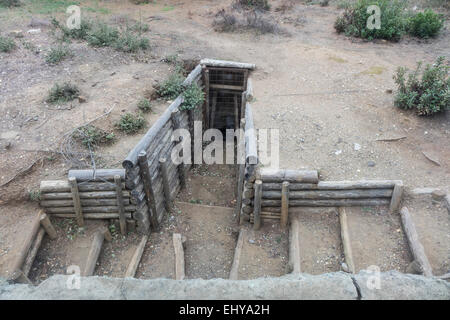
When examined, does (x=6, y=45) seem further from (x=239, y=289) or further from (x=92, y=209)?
(x=239, y=289)

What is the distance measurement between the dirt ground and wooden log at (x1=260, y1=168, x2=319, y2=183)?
1.29ft

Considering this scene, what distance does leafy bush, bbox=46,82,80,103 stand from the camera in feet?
29.2

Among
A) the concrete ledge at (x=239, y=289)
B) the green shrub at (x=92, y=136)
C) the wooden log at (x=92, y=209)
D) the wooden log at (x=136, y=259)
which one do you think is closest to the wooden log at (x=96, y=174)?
the wooden log at (x=92, y=209)

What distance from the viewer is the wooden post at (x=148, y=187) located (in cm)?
652

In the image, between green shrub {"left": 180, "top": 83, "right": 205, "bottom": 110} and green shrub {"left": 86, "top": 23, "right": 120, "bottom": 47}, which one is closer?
green shrub {"left": 180, "top": 83, "right": 205, "bottom": 110}

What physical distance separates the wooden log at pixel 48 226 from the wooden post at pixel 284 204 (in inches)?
170

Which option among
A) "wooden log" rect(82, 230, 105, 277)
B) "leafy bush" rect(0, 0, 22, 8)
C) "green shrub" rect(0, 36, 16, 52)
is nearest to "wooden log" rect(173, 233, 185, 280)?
"wooden log" rect(82, 230, 105, 277)

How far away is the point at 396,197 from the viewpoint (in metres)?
6.19

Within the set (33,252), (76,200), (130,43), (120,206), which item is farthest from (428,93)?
(130,43)

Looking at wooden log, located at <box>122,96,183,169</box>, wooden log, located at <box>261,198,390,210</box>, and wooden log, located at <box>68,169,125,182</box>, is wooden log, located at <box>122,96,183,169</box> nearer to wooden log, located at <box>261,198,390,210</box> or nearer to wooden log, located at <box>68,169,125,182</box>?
wooden log, located at <box>68,169,125,182</box>

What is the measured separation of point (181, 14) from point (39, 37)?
6401 mm

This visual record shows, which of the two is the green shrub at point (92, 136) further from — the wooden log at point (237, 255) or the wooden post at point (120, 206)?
the wooden log at point (237, 255)
